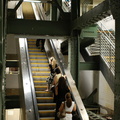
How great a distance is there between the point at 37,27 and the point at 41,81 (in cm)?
206

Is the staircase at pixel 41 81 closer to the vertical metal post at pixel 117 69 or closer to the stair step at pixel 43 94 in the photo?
the stair step at pixel 43 94

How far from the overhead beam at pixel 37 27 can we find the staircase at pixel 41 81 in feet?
4.69

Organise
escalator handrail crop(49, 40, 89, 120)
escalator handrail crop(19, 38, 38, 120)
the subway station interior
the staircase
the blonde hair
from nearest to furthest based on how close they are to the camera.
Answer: the blonde hair
the subway station interior
escalator handrail crop(19, 38, 38, 120)
escalator handrail crop(49, 40, 89, 120)
the staircase

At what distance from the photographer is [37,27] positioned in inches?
364

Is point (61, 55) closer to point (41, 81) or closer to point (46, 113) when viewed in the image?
point (41, 81)

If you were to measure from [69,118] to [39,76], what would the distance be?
340 centimetres

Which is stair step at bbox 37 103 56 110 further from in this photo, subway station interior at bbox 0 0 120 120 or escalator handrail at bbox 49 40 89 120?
escalator handrail at bbox 49 40 89 120

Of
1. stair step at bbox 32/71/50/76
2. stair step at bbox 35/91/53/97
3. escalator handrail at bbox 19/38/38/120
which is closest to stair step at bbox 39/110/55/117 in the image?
escalator handrail at bbox 19/38/38/120

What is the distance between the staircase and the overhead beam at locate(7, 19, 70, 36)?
143 cm

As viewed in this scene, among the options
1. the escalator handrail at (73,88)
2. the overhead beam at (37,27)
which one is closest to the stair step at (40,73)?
the escalator handrail at (73,88)

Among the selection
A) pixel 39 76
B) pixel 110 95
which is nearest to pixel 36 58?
pixel 39 76

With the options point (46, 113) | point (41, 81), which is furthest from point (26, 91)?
point (41, 81)

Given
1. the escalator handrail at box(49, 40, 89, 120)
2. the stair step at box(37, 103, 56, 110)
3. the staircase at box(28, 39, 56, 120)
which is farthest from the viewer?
the stair step at box(37, 103, 56, 110)

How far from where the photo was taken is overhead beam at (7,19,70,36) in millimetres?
9062
